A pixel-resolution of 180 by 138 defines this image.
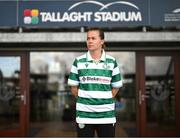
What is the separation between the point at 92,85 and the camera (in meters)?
3.65

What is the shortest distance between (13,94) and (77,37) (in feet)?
6.55

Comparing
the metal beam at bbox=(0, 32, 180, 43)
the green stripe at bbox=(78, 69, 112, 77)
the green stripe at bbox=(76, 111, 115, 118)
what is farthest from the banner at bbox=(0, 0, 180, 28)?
the green stripe at bbox=(76, 111, 115, 118)

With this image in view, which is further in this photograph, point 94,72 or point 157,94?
point 157,94

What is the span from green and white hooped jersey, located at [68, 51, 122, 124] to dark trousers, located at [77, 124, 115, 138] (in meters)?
0.04

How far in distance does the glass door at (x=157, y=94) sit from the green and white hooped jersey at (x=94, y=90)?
5.15 m

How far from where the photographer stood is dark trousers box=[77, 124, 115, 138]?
3660mm

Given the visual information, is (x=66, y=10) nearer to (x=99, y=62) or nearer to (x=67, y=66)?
(x=99, y=62)

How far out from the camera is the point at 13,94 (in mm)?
9102

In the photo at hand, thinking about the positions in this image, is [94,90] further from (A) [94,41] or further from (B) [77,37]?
(B) [77,37]

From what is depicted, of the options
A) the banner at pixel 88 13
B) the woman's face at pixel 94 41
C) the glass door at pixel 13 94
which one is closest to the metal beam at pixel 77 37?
the banner at pixel 88 13

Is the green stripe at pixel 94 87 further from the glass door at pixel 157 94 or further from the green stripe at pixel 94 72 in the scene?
the glass door at pixel 157 94

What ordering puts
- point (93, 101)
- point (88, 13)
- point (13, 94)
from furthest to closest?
point (13, 94) → point (88, 13) → point (93, 101)

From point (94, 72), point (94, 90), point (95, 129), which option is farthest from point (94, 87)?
point (95, 129)

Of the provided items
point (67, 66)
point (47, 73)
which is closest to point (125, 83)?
point (67, 66)
